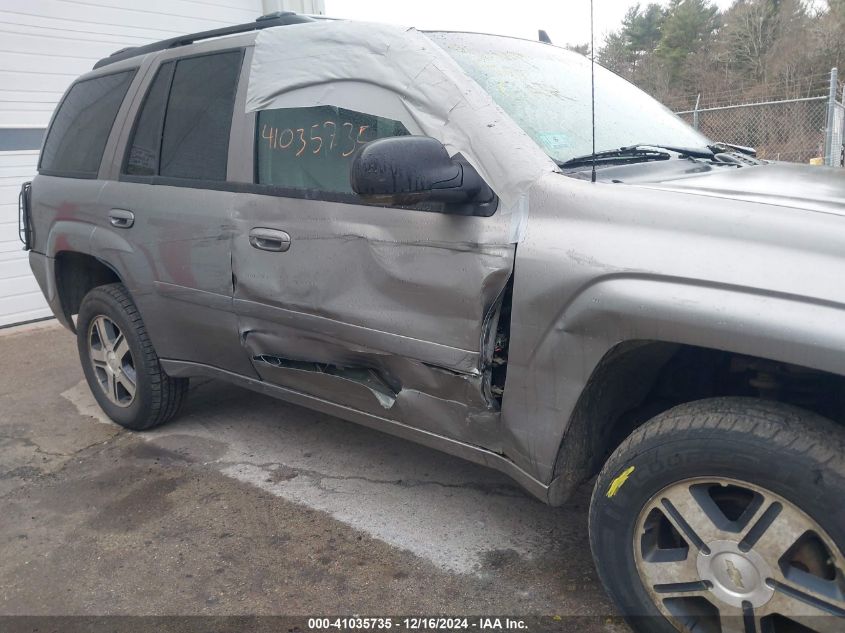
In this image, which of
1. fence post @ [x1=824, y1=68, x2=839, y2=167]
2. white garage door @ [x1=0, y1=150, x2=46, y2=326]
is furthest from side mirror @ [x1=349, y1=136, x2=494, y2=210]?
fence post @ [x1=824, y1=68, x2=839, y2=167]

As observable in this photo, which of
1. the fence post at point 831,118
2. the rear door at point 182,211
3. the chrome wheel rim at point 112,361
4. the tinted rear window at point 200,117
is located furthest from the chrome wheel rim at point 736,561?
the fence post at point 831,118

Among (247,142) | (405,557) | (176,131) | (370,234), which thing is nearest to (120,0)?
(176,131)

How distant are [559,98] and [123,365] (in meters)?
2.66

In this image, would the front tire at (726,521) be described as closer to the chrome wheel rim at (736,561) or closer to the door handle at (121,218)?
the chrome wheel rim at (736,561)

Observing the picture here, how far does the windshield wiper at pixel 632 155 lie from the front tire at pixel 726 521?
2.88 feet

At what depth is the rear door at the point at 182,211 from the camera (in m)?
3.10

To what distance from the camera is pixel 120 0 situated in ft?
24.4

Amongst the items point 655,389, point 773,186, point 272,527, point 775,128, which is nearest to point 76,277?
point 272,527

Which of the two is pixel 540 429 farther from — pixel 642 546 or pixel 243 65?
pixel 243 65

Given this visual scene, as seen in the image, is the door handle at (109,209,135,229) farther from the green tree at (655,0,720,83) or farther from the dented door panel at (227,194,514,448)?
the green tree at (655,0,720,83)

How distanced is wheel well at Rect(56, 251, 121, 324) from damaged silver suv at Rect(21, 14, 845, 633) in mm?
477

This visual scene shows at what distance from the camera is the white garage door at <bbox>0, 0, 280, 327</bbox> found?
6.75m

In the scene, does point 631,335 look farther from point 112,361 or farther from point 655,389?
point 112,361

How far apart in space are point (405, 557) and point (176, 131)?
7.13ft
